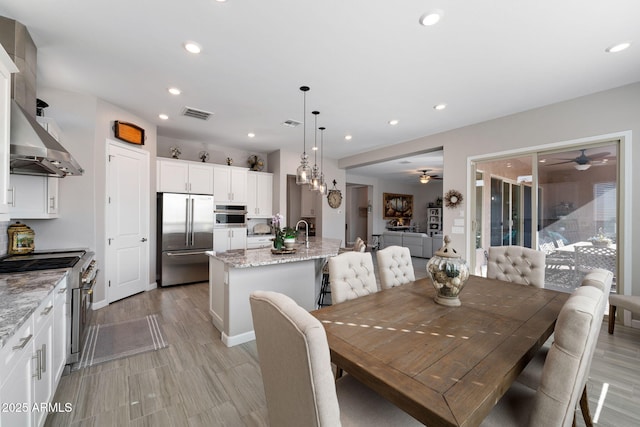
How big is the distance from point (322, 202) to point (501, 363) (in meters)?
5.89

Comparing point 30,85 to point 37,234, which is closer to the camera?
point 30,85

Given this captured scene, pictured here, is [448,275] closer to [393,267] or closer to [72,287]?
[393,267]

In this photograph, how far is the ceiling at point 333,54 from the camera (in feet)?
6.49

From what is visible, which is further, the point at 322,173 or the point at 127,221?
the point at 322,173

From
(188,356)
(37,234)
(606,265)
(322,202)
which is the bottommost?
(188,356)

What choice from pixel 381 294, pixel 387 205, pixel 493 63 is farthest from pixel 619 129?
pixel 387 205

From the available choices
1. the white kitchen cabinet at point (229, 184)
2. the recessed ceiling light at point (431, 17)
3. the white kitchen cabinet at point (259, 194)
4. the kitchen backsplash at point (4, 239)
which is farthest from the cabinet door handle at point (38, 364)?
the white kitchen cabinet at point (259, 194)

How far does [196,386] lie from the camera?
6.70ft

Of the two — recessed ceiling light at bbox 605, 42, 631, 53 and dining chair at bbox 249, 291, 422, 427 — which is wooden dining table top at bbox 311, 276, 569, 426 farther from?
recessed ceiling light at bbox 605, 42, 631, 53

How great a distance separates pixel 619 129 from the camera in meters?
3.11

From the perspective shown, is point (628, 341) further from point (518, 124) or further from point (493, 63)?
point (493, 63)

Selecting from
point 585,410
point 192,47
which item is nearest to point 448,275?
point 585,410

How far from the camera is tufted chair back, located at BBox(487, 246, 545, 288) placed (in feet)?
7.90

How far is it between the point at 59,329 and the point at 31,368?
71cm
